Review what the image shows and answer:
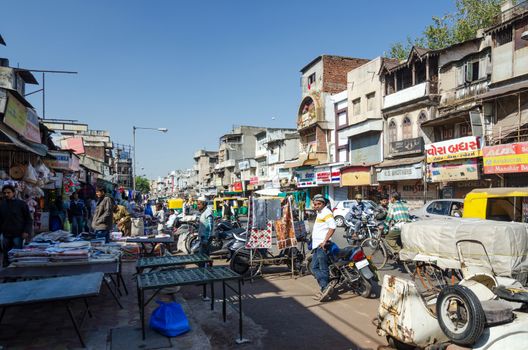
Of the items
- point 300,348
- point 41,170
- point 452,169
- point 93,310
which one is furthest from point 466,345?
point 452,169

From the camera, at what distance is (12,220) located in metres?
7.31

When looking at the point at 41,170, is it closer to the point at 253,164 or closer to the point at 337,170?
the point at 337,170

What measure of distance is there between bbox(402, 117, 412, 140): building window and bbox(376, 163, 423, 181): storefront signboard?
2.19 meters

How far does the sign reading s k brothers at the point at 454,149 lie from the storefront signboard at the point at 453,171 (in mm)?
319

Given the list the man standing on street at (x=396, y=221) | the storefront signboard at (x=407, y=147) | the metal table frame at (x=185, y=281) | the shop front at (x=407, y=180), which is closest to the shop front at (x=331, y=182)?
the shop front at (x=407, y=180)

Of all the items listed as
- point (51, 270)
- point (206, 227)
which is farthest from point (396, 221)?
point (51, 270)

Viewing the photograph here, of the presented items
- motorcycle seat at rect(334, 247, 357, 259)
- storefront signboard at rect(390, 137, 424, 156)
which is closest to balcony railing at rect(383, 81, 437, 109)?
storefront signboard at rect(390, 137, 424, 156)

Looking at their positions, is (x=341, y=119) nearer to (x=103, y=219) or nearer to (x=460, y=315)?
(x=103, y=219)

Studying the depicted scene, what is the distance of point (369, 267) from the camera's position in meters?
6.81

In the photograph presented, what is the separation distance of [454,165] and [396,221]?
1216 cm

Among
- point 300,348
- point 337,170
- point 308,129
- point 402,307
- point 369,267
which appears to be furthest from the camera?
point 308,129

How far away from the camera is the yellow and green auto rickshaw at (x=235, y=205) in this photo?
26.6 m

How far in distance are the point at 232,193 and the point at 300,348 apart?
53345mm

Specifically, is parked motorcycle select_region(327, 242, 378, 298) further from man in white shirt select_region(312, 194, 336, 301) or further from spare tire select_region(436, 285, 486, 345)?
spare tire select_region(436, 285, 486, 345)
